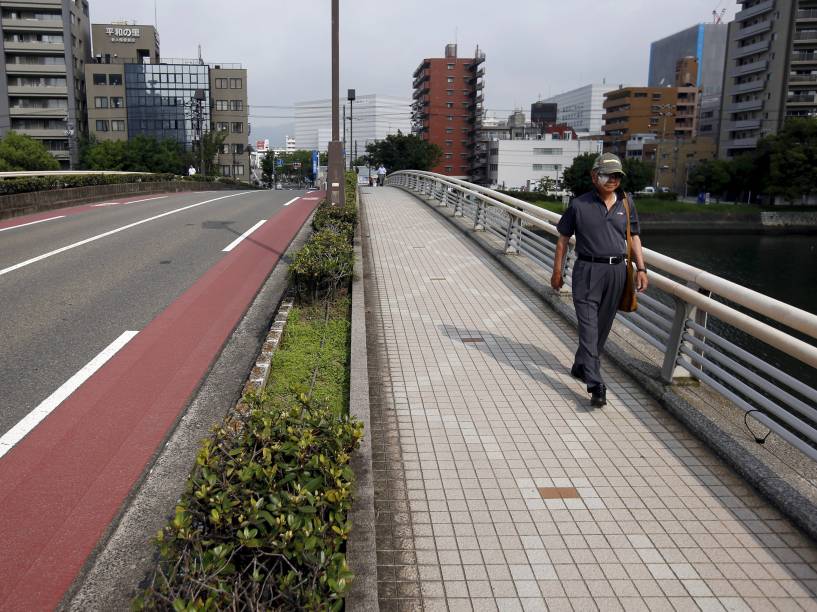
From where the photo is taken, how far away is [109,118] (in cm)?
8581

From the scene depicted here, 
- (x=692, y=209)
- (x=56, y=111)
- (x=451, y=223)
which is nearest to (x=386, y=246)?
(x=451, y=223)

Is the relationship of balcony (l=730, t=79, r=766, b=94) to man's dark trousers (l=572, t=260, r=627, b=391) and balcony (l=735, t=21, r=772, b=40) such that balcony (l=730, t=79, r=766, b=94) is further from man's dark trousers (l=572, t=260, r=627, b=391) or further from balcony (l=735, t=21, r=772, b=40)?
man's dark trousers (l=572, t=260, r=627, b=391)

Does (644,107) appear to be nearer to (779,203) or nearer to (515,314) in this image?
(779,203)

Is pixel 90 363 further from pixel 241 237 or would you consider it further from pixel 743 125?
pixel 743 125

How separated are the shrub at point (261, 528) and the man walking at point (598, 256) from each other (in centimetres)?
245

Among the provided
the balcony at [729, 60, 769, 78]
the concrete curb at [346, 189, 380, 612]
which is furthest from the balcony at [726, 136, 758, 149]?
the concrete curb at [346, 189, 380, 612]

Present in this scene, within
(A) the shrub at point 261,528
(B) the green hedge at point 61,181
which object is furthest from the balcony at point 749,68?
(A) the shrub at point 261,528

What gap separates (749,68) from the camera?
78.4m

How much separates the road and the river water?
17248 mm

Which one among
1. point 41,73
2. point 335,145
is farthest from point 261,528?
point 41,73

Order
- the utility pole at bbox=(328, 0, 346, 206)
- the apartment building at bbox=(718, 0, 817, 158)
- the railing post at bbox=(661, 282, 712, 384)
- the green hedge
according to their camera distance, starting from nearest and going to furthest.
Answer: the railing post at bbox=(661, 282, 712, 384), the utility pole at bbox=(328, 0, 346, 206), the green hedge, the apartment building at bbox=(718, 0, 817, 158)

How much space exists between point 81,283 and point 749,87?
86027mm

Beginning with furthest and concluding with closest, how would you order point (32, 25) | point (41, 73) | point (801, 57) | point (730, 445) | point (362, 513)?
point (41, 73) → point (32, 25) → point (801, 57) → point (730, 445) → point (362, 513)

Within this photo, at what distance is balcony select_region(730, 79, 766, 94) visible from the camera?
76.7 metres
